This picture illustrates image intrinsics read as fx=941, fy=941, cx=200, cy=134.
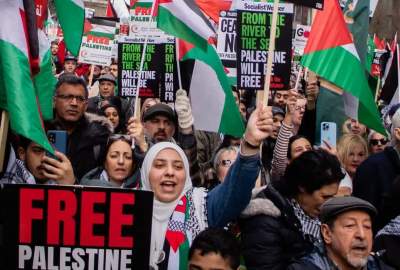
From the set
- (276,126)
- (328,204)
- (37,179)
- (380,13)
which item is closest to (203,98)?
(276,126)

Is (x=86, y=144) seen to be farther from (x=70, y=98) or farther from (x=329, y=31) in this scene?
(x=329, y=31)

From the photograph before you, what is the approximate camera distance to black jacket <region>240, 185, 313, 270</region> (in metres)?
4.61

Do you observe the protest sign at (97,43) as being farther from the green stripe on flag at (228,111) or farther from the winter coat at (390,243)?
the winter coat at (390,243)

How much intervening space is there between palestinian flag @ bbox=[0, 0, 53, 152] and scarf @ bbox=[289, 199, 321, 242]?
1.30 metres

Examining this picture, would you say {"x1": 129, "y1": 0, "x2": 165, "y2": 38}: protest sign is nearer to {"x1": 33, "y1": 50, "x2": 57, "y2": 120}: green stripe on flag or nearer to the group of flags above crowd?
the group of flags above crowd

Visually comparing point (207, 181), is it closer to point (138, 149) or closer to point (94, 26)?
point (138, 149)

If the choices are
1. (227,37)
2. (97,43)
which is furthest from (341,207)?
(97,43)

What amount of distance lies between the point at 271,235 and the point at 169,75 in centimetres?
438

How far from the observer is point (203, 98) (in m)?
7.28

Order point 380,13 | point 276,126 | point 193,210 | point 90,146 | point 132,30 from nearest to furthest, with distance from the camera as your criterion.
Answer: point 193,210, point 90,146, point 276,126, point 132,30, point 380,13

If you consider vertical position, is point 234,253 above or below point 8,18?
below

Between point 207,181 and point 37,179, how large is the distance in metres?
2.04

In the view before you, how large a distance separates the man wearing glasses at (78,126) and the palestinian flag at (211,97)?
74 cm

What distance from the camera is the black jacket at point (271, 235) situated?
15.1ft
